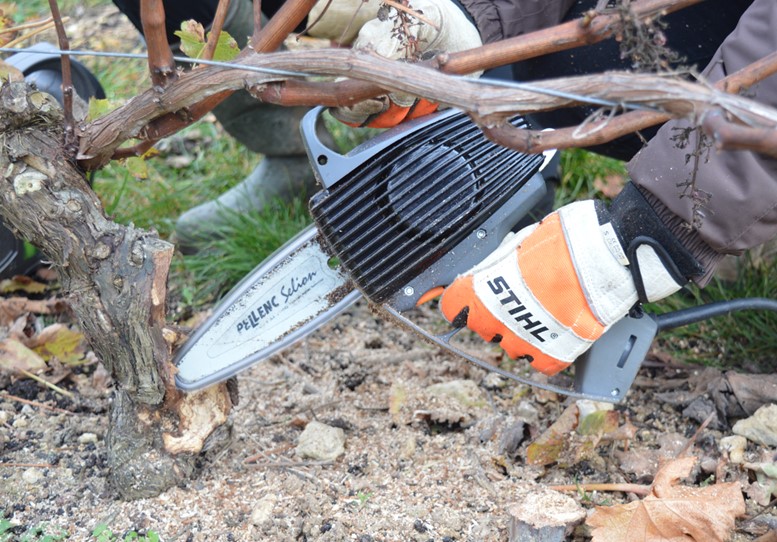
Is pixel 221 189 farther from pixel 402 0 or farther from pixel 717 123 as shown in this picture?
pixel 717 123

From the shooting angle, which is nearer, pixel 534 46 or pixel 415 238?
pixel 534 46

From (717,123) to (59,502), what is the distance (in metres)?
1.49

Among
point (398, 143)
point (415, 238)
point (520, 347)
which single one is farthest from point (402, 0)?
point (520, 347)

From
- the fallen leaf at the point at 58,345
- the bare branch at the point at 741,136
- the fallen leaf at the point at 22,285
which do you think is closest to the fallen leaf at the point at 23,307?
the fallen leaf at the point at 22,285

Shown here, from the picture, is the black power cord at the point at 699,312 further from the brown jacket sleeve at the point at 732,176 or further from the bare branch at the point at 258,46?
the bare branch at the point at 258,46

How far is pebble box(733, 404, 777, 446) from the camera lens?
1.82m

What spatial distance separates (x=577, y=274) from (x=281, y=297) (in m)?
0.65

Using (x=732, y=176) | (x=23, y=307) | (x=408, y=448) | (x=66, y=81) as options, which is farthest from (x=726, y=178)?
(x=23, y=307)

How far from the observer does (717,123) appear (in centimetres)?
90

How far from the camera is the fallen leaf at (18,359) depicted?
2098mm

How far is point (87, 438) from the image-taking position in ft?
6.20

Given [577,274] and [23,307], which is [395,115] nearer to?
[577,274]

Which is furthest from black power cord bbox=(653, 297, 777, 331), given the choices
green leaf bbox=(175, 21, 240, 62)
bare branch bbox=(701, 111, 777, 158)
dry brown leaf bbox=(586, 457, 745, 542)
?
green leaf bbox=(175, 21, 240, 62)

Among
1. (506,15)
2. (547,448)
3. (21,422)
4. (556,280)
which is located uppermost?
(506,15)
